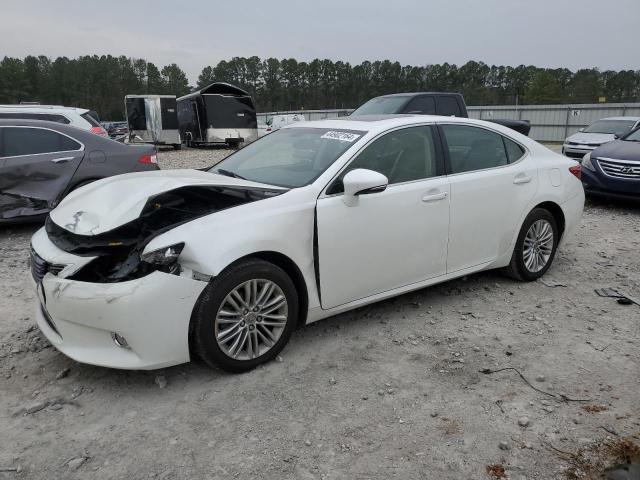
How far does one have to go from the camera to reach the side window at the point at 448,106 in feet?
34.2

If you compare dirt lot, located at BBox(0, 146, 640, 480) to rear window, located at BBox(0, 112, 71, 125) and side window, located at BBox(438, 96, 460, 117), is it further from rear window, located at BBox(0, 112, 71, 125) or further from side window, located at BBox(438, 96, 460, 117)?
side window, located at BBox(438, 96, 460, 117)

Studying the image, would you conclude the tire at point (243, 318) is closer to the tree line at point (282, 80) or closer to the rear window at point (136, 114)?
the rear window at point (136, 114)

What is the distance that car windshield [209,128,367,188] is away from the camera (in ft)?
11.9

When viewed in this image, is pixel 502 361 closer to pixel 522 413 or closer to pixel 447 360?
pixel 447 360

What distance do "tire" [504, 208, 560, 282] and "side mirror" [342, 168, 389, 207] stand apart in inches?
74.3

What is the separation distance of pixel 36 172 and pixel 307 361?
4.86m

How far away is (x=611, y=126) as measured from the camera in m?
15.3

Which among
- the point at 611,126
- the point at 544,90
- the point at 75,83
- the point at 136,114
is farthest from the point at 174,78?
the point at 611,126

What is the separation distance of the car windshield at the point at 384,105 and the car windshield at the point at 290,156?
19.8 ft

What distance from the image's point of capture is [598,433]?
262cm

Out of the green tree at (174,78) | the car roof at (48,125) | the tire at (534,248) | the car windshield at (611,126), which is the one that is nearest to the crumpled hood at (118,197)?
the tire at (534,248)

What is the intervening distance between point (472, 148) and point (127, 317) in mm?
3025

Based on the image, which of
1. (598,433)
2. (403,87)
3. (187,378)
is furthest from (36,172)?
(403,87)

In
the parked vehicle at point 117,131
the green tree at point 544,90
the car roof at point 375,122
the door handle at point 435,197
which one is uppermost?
the green tree at point 544,90
